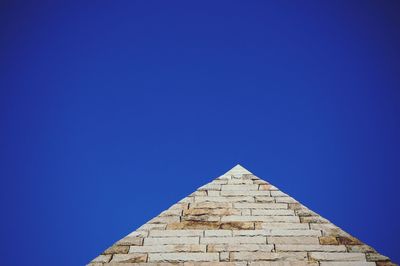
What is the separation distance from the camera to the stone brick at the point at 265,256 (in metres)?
3.08

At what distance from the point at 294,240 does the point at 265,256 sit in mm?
353

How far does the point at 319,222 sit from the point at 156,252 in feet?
5.41

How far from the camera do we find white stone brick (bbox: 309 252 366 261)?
3.06 m

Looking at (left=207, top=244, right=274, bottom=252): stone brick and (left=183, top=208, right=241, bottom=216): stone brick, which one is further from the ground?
(left=183, top=208, right=241, bottom=216): stone brick

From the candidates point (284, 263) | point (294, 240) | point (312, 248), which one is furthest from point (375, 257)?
point (284, 263)

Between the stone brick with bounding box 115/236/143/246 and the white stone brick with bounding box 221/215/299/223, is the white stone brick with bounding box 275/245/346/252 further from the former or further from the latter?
the stone brick with bounding box 115/236/143/246

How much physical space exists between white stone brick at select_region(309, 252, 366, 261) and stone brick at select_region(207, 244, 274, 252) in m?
0.40

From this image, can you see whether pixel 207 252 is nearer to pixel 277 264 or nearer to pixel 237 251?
pixel 237 251

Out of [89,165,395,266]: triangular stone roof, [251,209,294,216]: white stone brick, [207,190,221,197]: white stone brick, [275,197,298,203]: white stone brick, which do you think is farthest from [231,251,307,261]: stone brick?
[207,190,221,197]: white stone brick

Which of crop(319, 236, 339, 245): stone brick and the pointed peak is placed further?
the pointed peak

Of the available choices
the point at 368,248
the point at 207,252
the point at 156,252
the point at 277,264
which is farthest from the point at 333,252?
the point at 156,252

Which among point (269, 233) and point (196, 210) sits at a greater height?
point (196, 210)

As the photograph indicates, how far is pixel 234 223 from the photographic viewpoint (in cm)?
345

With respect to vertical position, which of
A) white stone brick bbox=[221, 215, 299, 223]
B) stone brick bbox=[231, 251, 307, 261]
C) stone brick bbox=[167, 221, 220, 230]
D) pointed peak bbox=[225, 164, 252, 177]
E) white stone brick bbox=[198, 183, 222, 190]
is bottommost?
stone brick bbox=[231, 251, 307, 261]
